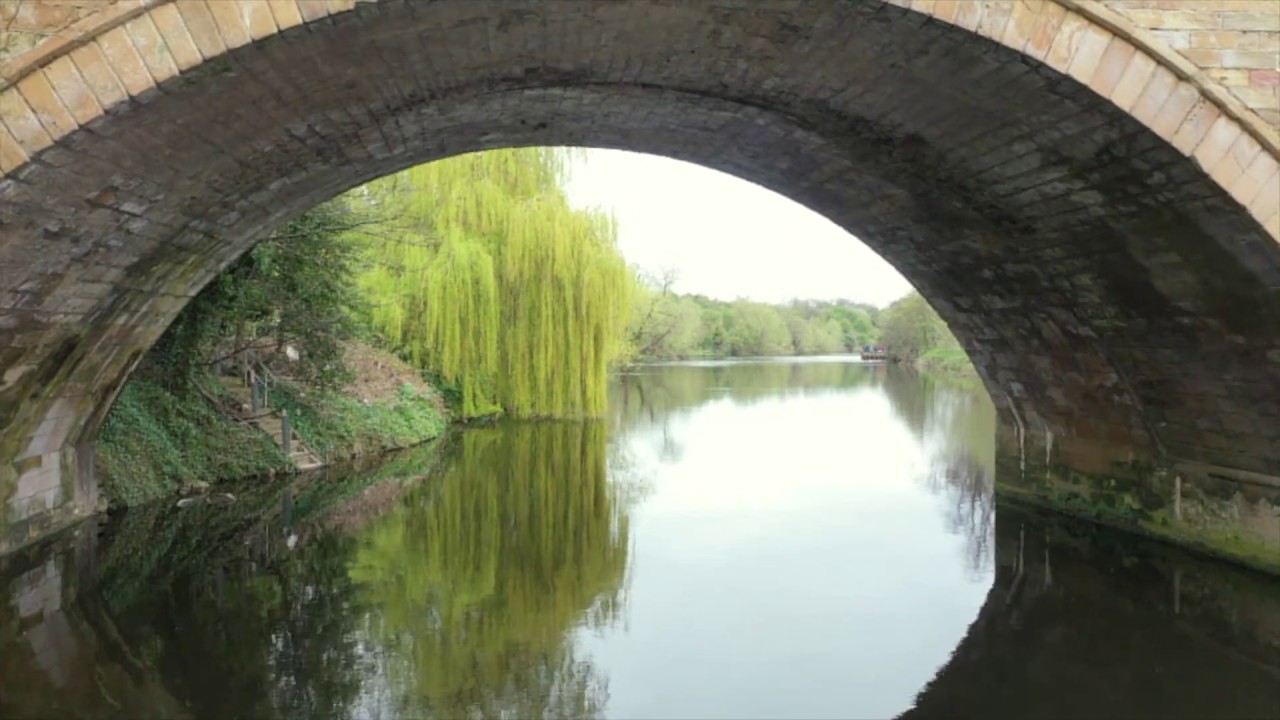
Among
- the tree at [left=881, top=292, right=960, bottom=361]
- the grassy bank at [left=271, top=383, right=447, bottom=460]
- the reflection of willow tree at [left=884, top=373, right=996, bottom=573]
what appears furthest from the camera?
the tree at [left=881, top=292, right=960, bottom=361]

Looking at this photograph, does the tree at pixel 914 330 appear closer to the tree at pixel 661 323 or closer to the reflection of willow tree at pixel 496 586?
the tree at pixel 661 323

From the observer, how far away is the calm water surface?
16.1ft

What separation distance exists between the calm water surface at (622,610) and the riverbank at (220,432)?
2.05 feet

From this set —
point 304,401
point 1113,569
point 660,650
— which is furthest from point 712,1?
point 304,401

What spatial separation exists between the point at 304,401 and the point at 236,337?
152cm

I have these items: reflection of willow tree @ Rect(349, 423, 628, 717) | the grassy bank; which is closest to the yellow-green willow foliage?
the grassy bank

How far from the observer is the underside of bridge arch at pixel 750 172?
14.0 ft

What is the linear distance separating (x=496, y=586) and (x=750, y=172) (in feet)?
13.0

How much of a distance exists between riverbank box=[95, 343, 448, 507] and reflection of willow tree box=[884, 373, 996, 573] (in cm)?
775

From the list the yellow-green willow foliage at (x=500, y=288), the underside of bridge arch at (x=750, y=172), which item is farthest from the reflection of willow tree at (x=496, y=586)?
the yellow-green willow foliage at (x=500, y=288)

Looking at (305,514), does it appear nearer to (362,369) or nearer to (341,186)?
(341,186)

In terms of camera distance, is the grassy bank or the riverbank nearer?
the riverbank

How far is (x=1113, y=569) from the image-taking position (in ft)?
24.8

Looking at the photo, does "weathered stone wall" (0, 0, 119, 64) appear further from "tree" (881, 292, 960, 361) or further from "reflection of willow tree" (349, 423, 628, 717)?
"tree" (881, 292, 960, 361)
